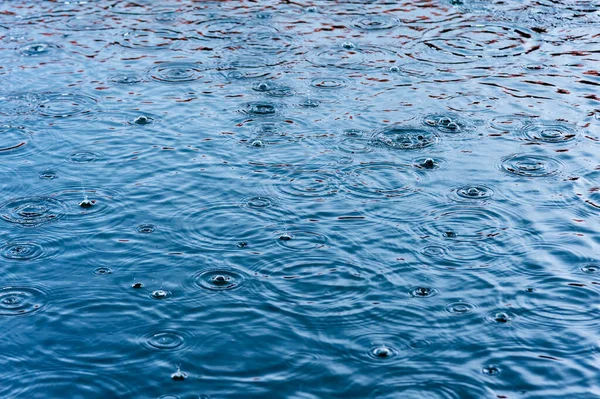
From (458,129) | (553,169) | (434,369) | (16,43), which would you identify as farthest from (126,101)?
(434,369)

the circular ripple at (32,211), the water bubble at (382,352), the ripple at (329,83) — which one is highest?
the ripple at (329,83)

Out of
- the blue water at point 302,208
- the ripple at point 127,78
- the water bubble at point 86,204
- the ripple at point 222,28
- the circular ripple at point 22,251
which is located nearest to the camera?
the blue water at point 302,208

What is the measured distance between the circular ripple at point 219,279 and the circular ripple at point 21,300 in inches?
39.7

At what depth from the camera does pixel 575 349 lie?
461 cm

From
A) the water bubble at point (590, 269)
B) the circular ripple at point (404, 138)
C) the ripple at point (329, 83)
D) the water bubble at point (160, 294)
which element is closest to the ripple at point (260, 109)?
the ripple at point (329, 83)

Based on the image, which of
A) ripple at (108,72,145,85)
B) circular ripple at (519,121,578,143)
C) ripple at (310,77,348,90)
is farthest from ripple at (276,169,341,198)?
ripple at (108,72,145,85)

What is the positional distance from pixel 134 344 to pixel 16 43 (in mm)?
5980

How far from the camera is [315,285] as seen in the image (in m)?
5.19

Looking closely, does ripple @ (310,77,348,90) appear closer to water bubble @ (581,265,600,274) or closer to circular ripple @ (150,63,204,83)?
circular ripple @ (150,63,204,83)

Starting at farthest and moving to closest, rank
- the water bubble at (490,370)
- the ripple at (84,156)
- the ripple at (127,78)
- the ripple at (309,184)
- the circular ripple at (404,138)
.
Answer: the ripple at (127,78)
the circular ripple at (404,138)
the ripple at (84,156)
the ripple at (309,184)
the water bubble at (490,370)

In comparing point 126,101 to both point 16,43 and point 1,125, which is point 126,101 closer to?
point 1,125

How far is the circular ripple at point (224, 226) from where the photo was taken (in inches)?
223

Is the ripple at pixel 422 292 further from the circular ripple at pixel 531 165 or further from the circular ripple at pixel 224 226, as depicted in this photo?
the circular ripple at pixel 531 165

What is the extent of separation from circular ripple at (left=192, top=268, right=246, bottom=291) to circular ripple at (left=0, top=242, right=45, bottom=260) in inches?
47.8
